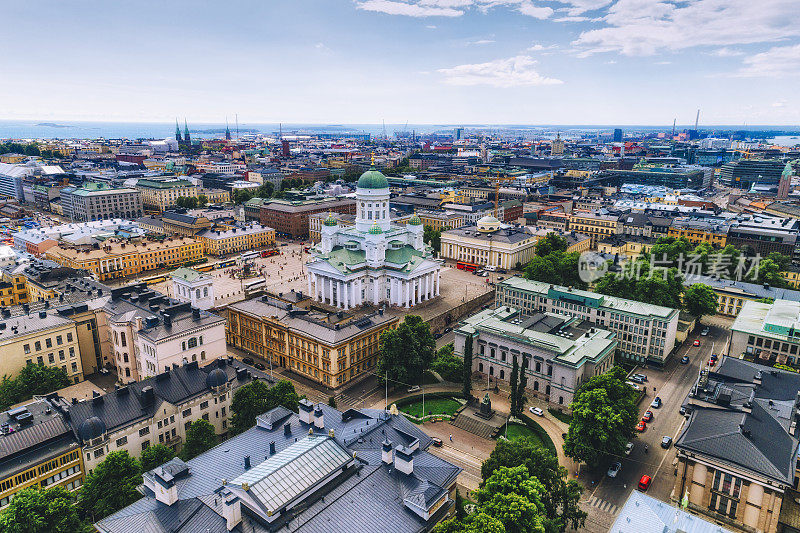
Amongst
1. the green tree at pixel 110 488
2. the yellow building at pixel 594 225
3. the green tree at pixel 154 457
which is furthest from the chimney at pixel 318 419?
the yellow building at pixel 594 225

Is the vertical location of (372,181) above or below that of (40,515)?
above

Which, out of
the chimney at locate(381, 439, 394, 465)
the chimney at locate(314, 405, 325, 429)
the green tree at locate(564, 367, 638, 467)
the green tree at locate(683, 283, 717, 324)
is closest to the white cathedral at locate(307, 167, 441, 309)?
the green tree at locate(683, 283, 717, 324)

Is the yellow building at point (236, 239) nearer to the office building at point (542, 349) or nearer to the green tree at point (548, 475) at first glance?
the office building at point (542, 349)

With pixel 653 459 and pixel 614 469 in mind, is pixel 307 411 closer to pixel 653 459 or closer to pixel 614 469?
pixel 614 469

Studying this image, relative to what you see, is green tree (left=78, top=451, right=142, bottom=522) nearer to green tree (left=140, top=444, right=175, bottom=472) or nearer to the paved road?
green tree (left=140, top=444, right=175, bottom=472)

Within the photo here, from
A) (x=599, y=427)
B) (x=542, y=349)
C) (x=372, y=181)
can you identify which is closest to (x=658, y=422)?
(x=542, y=349)
